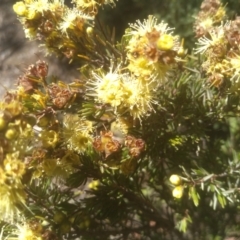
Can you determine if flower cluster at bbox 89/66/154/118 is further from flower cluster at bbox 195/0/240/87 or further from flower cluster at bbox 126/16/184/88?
flower cluster at bbox 195/0/240/87

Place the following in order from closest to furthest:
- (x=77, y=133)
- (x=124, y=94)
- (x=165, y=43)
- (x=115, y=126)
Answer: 1. (x=165, y=43)
2. (x=124, y=94)
3. (x=77, y=133)
4. (x=115, y=126)

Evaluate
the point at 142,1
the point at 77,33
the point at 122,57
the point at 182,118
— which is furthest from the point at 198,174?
the point at 142,1


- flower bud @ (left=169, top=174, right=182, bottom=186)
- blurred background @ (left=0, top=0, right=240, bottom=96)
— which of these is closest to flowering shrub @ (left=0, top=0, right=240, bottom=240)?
flower bud @ (left=169, top=174, right=182, bottom=186)

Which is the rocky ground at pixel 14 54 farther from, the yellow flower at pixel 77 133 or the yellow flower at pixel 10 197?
the yellow flower at pixel 10 197

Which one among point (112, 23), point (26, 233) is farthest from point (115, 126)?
point (112, 23)

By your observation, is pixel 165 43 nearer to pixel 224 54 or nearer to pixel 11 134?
pixel 224 54
